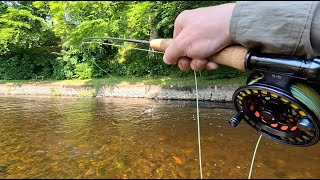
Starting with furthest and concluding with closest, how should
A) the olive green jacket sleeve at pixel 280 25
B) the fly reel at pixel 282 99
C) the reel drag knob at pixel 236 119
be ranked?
the reel drag knob at pixel 236 119 < the fly reel at pixel 282 99 < the olive green jacket sleeve at pixel 280 25

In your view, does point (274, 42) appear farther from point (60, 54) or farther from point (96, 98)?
point (96, 98)

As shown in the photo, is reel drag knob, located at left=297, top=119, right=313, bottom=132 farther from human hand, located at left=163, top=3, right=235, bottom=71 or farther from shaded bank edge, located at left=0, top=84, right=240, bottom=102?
shaded bank edge, located at left=0, top=84, right=240, bottom=102

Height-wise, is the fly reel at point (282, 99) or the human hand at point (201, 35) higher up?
the human hand at point (201, 35)

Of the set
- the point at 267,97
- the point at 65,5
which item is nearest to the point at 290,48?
the point at 267,97

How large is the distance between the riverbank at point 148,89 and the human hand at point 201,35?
11.6 m

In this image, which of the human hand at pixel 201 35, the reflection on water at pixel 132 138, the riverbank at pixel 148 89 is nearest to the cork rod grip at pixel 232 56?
the human hand at pixel 201 35

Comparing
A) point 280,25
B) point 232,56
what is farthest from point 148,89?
point 280,25

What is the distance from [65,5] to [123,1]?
0.19 m

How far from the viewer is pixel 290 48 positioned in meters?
1.07

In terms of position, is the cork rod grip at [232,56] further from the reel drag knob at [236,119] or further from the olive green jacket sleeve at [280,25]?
the reel drag knob at [236,119]

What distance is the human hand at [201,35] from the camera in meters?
1.15

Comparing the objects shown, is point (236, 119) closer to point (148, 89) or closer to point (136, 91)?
point (148, 89)

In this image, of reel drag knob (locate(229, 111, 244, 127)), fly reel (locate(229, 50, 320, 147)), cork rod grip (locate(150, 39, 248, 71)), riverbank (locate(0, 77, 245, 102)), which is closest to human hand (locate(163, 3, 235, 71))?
cork rod grip (locate(150, 39, 248, 71))

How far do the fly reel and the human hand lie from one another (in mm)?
127
